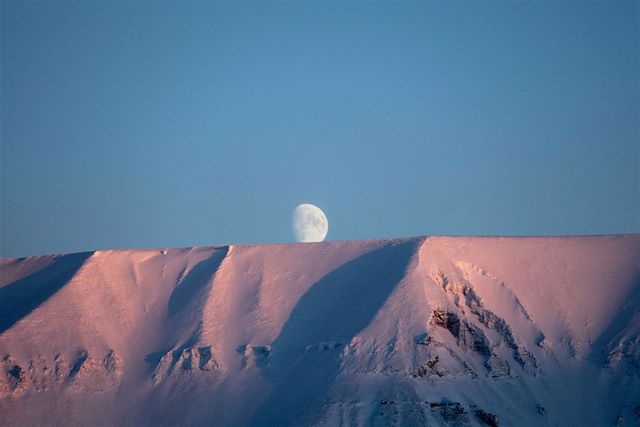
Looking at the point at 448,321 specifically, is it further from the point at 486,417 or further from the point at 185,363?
the point at 185,363

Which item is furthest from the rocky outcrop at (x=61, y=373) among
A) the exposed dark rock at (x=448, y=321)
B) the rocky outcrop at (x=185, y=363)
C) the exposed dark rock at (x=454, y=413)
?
the exposed dark rock at (x=454, y=413)

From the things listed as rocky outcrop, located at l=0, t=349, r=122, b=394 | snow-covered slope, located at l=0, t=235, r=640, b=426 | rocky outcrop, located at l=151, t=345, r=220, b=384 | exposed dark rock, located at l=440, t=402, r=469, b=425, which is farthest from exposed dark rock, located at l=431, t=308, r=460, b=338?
rocky outcrop, located at l=0, t=349, r=122, b=394

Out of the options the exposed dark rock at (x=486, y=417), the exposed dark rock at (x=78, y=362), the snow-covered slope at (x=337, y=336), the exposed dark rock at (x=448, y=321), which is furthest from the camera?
the exposed dark rock at (x=78, y=362)

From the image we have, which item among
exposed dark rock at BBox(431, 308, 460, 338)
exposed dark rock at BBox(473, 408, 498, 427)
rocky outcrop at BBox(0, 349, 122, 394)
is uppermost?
exposed dark rock at BBox(431, 308, 460, 338)

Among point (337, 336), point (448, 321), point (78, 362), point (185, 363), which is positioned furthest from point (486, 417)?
point (78, 362)

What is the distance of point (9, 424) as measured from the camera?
1788 inches

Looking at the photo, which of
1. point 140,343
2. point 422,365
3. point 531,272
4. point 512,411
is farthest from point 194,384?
point 531,272

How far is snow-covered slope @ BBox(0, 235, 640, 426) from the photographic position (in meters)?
42.8

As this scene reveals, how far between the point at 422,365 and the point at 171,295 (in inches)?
797

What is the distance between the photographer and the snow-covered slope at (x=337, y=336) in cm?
4281

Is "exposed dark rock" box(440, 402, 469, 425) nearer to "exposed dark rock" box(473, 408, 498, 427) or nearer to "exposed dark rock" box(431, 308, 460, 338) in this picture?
"exposed dark rock" box(473, 408, 498, 427)

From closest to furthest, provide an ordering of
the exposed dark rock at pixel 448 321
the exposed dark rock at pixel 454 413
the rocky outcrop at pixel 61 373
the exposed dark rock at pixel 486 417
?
the exposed dark rock at pixel 454 413, the exposed dark rock at pixel 486 417, the exposed dark rock at pixel 448 321, the rocky outcrop at pixel 61 373

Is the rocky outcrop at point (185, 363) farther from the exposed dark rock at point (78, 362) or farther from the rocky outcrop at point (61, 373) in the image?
the exposed dark rock at point (78, 362)

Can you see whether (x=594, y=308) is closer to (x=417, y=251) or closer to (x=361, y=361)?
(x=417, y=251)
